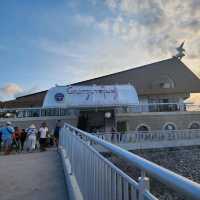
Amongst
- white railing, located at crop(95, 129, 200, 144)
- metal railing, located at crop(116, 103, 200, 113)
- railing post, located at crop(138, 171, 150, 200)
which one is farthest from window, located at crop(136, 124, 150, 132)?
railing post, located at crop(138, 171, 150, 200)

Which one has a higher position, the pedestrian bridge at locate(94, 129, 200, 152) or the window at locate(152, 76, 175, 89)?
the window at locate(152, 76, 175, 89)

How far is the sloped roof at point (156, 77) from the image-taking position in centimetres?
2652

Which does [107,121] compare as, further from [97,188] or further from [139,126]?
[97,188]

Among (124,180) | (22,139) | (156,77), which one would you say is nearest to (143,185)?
(124,180)

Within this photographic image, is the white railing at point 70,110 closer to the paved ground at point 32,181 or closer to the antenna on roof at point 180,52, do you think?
the antenna on roof at point 180,52

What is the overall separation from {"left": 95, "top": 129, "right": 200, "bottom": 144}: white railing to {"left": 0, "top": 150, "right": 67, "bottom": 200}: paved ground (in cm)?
978

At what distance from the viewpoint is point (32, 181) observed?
523cm

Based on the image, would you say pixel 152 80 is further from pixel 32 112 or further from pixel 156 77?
pixel 32 112

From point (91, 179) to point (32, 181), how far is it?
285 centimetres

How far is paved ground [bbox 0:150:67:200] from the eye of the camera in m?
4.34

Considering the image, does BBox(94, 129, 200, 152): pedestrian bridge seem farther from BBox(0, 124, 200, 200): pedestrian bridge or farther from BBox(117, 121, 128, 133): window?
BBox(0, 124, 200, 200): pedestrian bridge

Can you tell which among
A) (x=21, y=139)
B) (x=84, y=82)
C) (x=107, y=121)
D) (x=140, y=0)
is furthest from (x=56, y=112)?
(x=140, y=0)

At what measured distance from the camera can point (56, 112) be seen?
21578 mm

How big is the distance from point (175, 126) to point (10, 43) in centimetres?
1606
